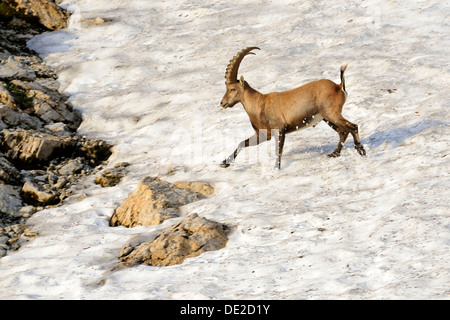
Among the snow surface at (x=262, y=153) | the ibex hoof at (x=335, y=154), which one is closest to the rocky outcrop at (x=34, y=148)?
the snow surface at (x=262, y=153)

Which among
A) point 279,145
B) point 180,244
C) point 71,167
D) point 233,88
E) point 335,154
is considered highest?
point 233,88

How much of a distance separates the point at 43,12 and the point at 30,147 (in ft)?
31.2

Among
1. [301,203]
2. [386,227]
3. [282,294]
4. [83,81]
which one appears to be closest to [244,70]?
[83,81]

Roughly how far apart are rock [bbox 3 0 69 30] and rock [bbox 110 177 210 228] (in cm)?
1228

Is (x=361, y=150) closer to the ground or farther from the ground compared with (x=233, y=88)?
closer to the ground

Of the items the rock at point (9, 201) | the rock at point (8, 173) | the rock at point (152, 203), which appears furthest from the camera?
the rock at point (8, 173)

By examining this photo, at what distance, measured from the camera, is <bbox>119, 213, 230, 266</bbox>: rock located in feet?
32.3

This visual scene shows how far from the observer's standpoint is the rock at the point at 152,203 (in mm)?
11742

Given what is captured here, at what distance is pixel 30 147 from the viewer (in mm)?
15031

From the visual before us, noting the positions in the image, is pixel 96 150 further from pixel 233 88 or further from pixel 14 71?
pixel 14 71

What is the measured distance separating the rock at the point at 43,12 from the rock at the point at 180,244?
1454cm

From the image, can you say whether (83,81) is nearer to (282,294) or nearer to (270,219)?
(270,219)

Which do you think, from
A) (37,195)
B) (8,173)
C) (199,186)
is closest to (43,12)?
(8,173)

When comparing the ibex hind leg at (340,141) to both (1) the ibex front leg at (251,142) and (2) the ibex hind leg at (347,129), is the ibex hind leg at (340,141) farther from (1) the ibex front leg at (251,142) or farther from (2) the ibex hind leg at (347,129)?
(1) the ibex front leg at (251,142)
